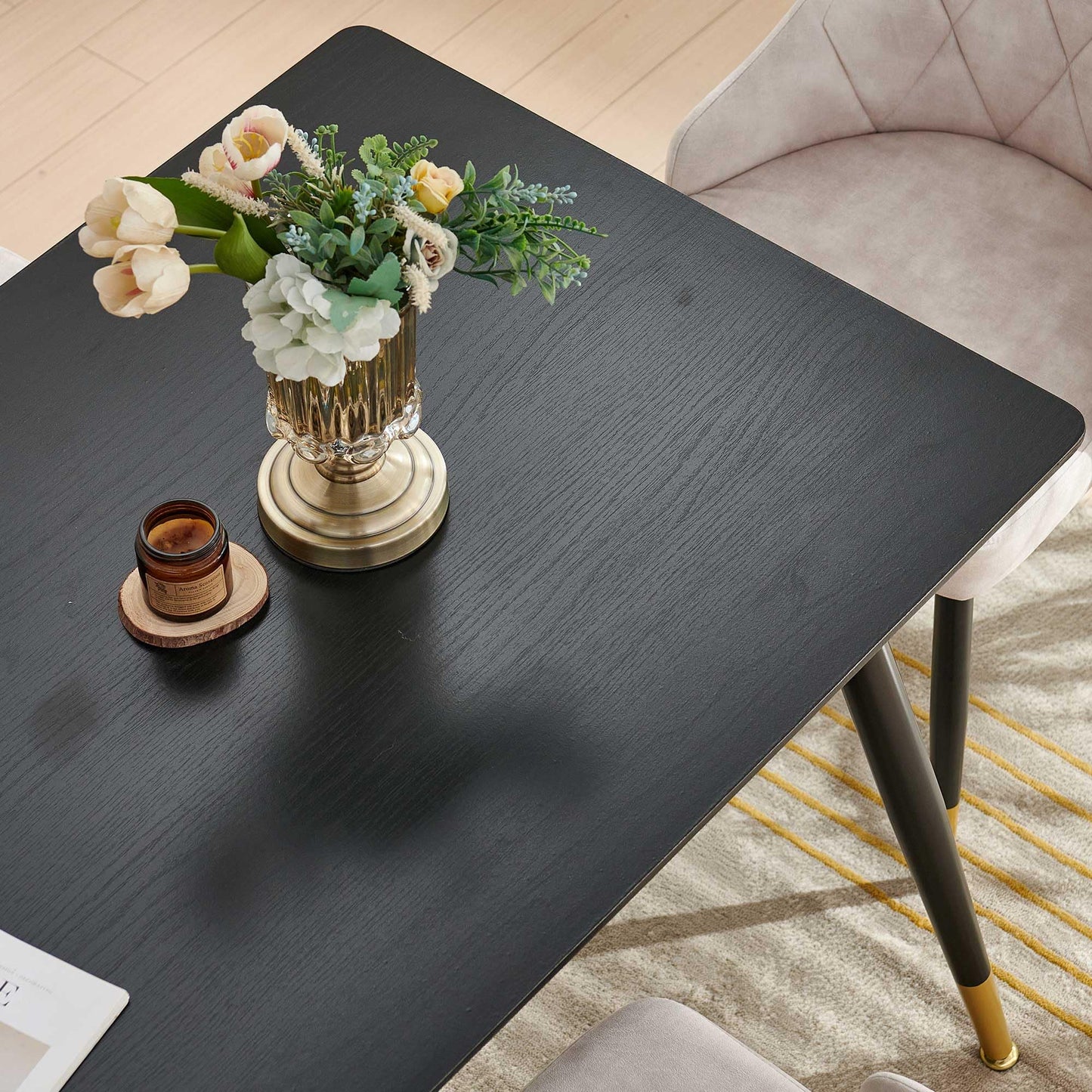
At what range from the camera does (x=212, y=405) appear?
1266 mm

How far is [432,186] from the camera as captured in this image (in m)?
0.96

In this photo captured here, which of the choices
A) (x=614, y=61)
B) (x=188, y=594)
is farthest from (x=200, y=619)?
(x=614, y=61)

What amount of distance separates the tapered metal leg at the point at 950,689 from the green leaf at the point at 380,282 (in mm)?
890

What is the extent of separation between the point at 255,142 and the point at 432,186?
0.42 feet

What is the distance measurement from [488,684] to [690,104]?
5.94 ft

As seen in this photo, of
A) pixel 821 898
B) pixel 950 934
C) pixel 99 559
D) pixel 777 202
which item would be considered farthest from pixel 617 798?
pixel 777 202

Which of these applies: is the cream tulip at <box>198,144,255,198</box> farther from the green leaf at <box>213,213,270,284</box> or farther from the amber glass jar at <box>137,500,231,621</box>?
the amber glass jar at <box>137,500,231,621</box>

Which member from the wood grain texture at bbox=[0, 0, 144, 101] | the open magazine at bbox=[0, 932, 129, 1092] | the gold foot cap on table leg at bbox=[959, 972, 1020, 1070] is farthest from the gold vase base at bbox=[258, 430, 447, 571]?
the wood grain texture at bbox=[0, 0, 144, 101]

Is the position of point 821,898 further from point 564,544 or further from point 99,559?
point 99,559

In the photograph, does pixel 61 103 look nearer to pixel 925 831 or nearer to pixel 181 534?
pixel 181 534

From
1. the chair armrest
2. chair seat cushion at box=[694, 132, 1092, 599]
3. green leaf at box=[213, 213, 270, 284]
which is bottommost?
chair seat cushion at box=[694, 132, 1092, 599]

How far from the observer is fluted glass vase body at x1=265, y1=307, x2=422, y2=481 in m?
1.03

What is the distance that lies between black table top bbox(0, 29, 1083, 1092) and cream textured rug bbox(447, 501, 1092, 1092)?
0.73m

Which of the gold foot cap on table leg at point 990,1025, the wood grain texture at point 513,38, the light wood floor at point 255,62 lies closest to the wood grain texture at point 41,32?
the light wood floor at point 255,62
